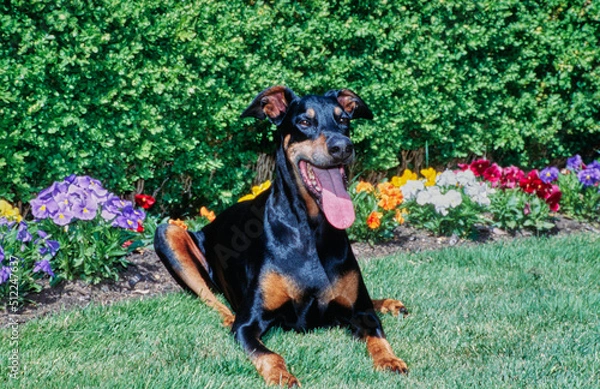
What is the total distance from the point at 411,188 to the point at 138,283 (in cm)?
311

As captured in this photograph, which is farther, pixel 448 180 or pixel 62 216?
pixel 448 180

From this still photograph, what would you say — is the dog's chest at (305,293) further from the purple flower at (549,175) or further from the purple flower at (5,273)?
the purple flower at (549,175)

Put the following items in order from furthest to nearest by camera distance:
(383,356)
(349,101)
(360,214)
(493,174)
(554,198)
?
1. (493,174)
2. (554,198)
3. (360,214)
4. (349,101)
5. (383,356)

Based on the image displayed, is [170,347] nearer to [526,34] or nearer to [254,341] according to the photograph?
[254,341]

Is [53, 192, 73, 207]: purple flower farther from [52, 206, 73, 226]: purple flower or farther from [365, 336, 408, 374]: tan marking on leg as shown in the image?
[365, 336, 408, 374]: tan marking on leg

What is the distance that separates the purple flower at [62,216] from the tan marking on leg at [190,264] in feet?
2.29

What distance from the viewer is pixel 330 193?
408 centimetres

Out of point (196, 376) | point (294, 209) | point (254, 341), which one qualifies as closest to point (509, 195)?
point (294, 209)

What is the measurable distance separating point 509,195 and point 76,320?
189 inches

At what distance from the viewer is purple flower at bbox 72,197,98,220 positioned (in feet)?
15.9

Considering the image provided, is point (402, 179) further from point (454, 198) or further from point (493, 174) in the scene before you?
point (493, 174)

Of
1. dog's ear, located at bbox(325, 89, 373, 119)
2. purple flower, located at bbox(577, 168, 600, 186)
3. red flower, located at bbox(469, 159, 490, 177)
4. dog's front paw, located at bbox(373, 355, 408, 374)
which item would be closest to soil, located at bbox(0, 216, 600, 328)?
red flower, located at bbox(469, 159, 490, 177)

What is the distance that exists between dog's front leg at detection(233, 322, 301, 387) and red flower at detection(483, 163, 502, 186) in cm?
467

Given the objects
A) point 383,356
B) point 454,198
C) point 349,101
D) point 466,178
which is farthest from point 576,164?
point 383,356
